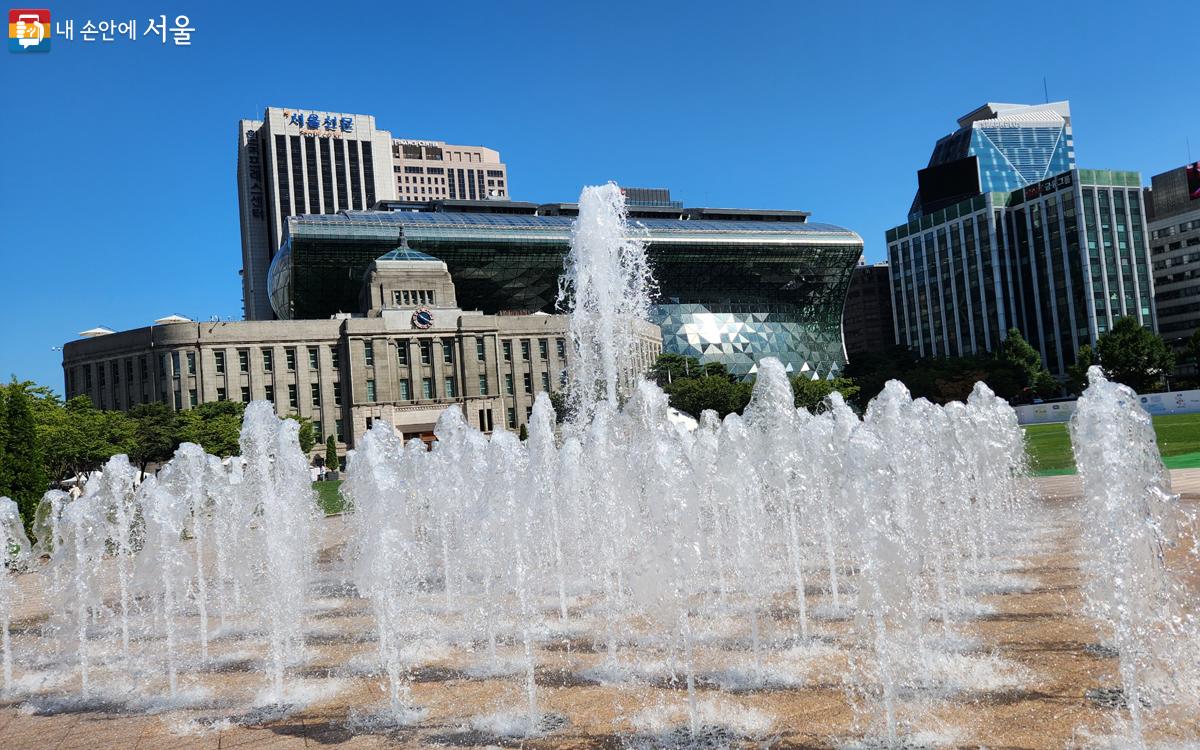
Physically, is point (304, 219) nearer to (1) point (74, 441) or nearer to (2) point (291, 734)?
(1) point (74, 441)

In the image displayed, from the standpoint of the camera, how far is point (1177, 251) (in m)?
94.6

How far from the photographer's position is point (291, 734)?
22.6 feet

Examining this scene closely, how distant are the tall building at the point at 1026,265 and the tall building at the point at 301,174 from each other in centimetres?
8099

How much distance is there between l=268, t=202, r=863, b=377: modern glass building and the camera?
74625 millimetres

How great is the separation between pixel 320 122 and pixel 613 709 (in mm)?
143131

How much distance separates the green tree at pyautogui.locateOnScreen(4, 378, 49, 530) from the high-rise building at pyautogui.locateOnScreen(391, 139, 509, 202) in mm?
124548

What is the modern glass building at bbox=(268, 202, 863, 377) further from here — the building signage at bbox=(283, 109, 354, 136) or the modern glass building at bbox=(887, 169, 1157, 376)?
the building signage at bbox=(283, 109, 354, 136)

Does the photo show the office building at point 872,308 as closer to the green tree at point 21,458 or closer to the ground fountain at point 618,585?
the ground fountain at point 618,585

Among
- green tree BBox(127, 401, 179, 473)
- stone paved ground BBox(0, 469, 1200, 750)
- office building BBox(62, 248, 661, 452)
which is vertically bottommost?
stone paved ground BBox(0, 469, 1200, 750)

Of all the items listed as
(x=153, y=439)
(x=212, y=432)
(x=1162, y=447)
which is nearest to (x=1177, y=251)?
(x=1162, y=447)

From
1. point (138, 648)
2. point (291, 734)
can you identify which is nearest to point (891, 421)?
point (291, 734)

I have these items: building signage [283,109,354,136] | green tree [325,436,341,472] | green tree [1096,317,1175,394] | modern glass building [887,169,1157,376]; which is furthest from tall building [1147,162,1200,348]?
building signage [283,109,354,136]

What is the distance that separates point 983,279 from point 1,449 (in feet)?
331

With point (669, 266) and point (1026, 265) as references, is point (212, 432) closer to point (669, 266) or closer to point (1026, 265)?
point (669, 266)
